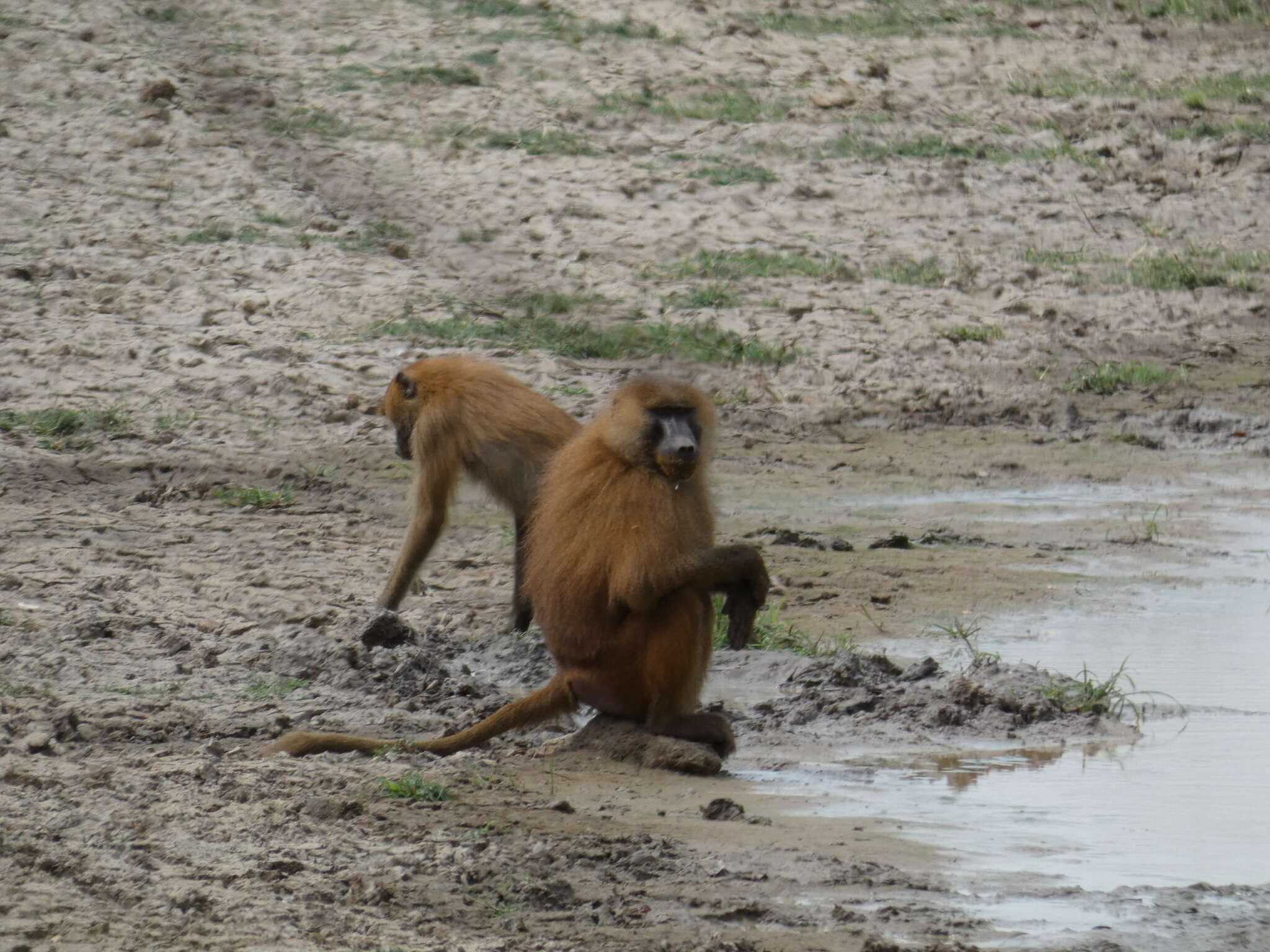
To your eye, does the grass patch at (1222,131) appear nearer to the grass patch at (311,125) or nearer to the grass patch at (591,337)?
the grass patch at (591,337)

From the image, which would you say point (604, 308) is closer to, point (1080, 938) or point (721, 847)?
point (721, 847)

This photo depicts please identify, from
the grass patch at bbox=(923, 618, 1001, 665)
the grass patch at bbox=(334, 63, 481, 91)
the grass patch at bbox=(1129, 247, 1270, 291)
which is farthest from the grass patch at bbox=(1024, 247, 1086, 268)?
the grass patch at bbox=(923, 618, 1001, 665)

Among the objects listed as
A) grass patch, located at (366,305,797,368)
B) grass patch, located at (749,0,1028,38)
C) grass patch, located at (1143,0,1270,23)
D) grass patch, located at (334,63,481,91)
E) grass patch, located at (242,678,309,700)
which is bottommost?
grass patch, located at (242,678,309,700)

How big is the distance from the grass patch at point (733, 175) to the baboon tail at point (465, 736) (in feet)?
27.7

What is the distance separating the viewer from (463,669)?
7.53 m

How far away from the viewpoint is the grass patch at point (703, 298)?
12781 millimetres

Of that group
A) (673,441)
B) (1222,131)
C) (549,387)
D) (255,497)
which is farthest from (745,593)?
(1222,131)

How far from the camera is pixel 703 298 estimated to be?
1283 cm

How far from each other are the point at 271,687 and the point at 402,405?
6.15 feet

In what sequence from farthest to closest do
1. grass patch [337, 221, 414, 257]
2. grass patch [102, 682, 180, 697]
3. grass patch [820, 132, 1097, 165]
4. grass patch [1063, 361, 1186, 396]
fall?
grass patch [820, 132, 1097, 165] → grass patch [337, 221, 414, 257] → grass patch [1063, 361, 1186, 396] → grass patch [102, 682, 180, 697]

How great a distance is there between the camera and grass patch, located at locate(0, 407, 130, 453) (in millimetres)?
10344

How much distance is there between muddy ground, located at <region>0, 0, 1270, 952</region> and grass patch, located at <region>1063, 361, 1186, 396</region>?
0.37 ft

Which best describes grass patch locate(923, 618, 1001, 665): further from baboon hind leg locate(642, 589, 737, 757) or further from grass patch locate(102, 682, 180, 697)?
grass patch locate(102, 682, 180, 697)

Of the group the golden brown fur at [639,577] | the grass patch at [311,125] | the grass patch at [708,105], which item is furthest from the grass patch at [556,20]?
the golden brown fur at [639,577]
